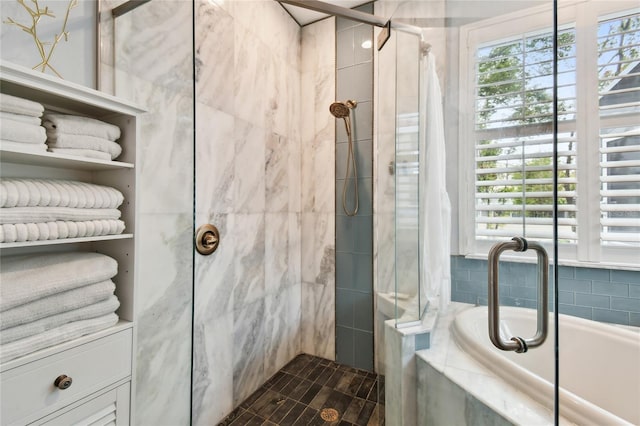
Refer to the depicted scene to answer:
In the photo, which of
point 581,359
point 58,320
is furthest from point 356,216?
point 58,320

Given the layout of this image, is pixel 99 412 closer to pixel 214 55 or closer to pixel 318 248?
pixel 318 248

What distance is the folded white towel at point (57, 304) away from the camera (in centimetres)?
59

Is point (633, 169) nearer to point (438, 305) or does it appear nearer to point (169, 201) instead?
point (438, 305)

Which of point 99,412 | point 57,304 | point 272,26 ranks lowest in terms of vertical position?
point 99,412

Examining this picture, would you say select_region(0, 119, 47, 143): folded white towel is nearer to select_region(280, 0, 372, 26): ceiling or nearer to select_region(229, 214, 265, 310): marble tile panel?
select_region(229, 214, 265, 310): marble tile panel

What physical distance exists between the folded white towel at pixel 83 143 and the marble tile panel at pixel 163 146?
0.73 ft

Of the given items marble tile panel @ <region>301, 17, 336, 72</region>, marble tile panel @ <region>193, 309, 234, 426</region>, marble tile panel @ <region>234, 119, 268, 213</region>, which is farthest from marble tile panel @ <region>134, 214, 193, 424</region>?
marble tile panel @ <region>301, 17, 336, 72</region>

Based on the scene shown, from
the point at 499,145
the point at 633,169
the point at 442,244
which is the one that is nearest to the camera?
the point at 499,145

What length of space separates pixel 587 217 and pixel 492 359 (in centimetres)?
107

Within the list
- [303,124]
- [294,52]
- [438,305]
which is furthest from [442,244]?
[294,52]

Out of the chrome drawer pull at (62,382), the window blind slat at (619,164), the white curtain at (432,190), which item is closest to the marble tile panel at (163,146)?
the chrome drawer pull at (62,382)

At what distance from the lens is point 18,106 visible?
604 mm

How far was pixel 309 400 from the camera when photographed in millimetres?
1555

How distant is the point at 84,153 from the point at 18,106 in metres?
0.16
